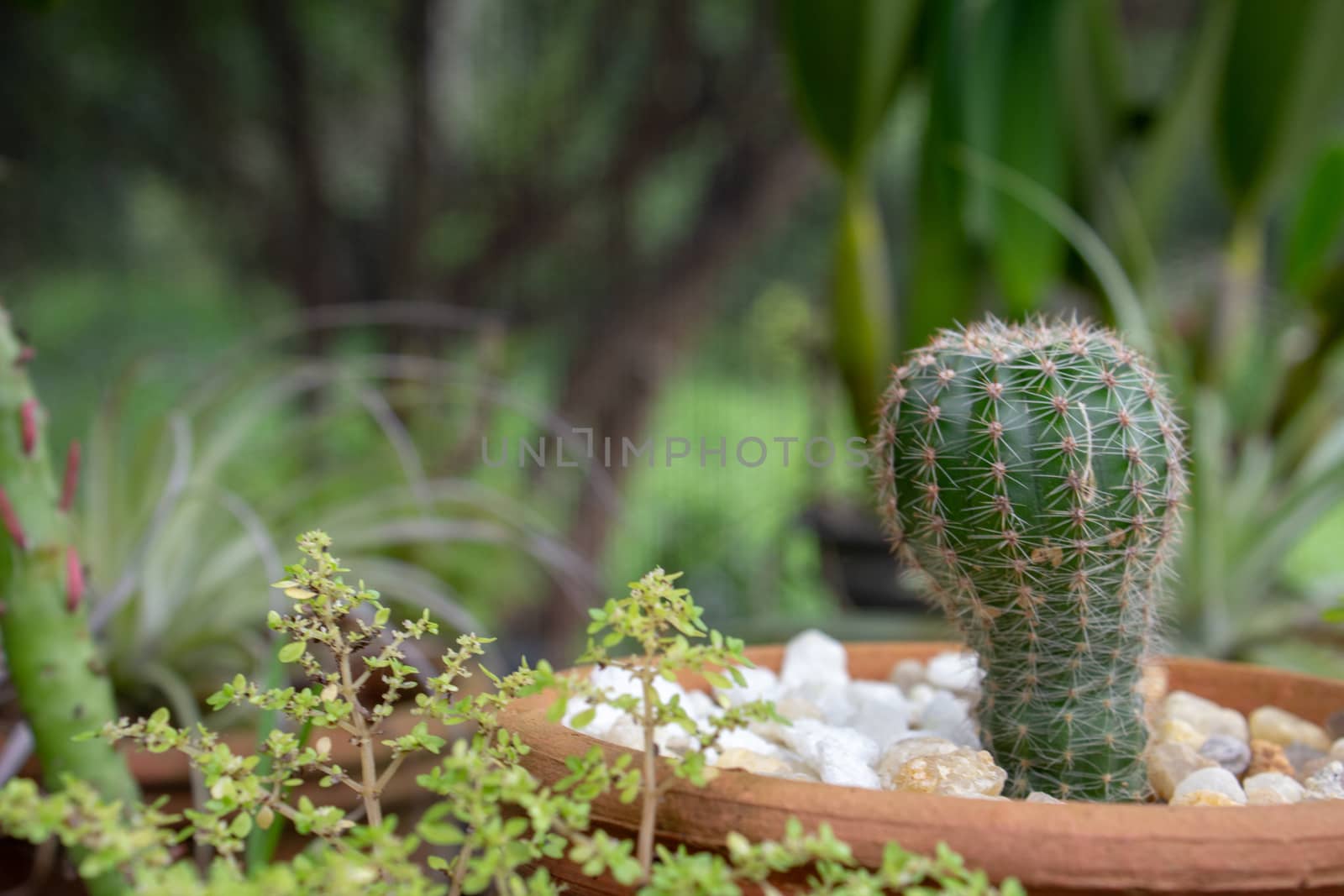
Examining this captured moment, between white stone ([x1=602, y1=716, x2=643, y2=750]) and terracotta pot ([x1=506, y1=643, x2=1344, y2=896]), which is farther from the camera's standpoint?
white stone ([x1=602, y1=716, x2=643, y2=750])

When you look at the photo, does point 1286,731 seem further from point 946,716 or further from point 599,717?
point 599,717

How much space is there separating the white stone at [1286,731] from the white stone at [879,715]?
260 millimetres

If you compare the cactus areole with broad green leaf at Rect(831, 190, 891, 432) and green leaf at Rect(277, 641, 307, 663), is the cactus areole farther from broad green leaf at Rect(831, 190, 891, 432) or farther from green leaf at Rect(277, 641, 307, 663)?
broad green leaf at Rect(831, 190, 891, 432)

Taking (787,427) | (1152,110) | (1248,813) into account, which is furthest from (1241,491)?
(787,427)

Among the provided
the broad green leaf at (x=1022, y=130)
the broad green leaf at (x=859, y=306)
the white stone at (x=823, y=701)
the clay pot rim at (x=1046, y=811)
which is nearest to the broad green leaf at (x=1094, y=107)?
the broad green leaf at (x=1022, y=130)

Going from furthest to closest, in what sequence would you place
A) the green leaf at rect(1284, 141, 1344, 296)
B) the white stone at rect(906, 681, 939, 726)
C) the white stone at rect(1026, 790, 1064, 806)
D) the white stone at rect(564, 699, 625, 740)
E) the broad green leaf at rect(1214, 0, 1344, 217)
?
the green leaf at rect(1284, 141, 1344, 296), the broad green leaf at rect(1214, 0, 1344, 217), the white stone at rect(906, 681, 939, 726), the white stone at rect(564, 699, 625, 740), the white stone at rect(1026, 790, 1064, 806)

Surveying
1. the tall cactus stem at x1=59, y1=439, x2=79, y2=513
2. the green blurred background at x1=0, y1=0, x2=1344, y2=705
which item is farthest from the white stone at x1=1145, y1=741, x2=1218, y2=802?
the tall cactus stem at x1=59, y1=439, x2=79, y2=513

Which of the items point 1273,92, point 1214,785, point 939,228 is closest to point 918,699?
point 1214,785

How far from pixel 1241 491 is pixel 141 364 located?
1676 mm

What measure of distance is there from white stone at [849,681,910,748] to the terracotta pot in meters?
0.26

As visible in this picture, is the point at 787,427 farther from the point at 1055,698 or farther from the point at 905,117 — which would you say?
the point at 1055,698

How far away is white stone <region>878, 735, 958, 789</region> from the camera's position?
64cm

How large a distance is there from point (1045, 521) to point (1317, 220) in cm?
163

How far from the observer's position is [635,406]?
8.99 feet
